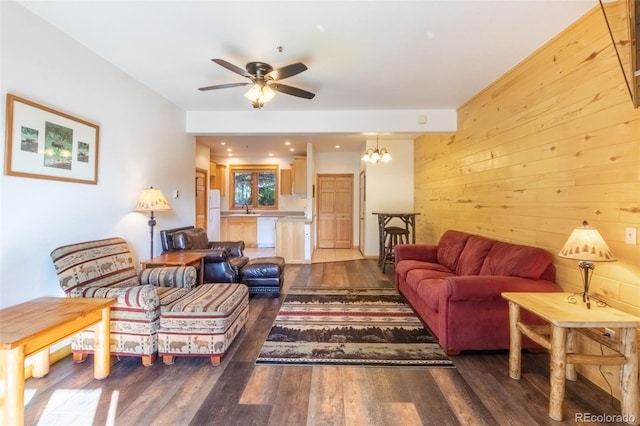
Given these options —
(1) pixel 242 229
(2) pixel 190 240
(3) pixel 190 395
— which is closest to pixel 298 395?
(3) pixel 190 395

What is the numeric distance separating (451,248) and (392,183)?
3.12m

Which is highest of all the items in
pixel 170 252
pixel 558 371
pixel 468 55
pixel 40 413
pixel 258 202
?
pixel 468 55

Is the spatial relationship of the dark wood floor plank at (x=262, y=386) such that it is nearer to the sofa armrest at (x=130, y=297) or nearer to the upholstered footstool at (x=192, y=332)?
the upholstered footstool at (x=192, y=332)

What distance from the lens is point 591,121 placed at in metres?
2.19

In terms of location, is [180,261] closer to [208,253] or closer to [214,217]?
[208,253]

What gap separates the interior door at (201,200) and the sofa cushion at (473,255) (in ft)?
18.9

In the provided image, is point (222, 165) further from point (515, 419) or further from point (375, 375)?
point (515, 419)

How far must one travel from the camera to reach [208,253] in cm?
378

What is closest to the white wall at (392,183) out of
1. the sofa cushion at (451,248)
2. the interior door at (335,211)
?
the interior door at (335,211)

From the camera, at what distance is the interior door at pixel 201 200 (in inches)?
283

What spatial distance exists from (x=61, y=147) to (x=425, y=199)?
545cm

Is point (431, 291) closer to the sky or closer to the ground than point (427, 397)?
closer to the sky

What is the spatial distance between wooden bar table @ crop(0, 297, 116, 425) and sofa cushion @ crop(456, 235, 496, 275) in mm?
3274

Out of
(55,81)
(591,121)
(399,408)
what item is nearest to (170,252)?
(55,81)
